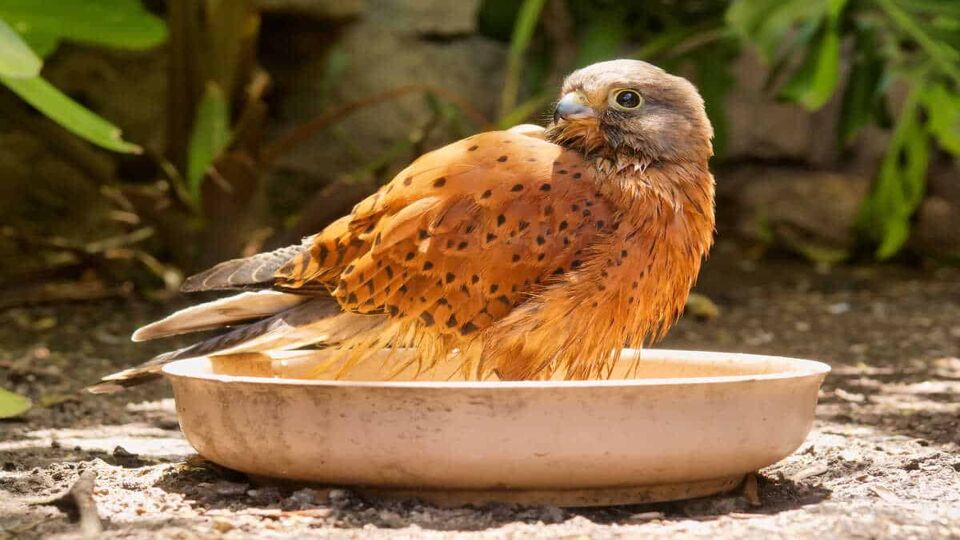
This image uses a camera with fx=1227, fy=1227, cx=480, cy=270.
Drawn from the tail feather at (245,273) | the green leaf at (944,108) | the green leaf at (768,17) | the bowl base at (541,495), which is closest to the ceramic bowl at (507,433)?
the bowl base at (541,495)

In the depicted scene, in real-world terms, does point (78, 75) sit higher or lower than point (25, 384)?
higher

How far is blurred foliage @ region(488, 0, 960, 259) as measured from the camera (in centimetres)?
542

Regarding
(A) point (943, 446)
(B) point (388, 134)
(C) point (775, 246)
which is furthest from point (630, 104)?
(C) point (775, 246)

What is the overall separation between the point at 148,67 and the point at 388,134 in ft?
4.83

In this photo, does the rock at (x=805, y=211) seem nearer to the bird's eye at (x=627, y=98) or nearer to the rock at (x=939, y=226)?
the rock at (x=939, y=226)

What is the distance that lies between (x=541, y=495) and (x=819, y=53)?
138 inches

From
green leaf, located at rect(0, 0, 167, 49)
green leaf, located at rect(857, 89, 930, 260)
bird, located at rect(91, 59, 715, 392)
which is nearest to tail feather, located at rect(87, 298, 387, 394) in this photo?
bird, located at rect(91, 59, 715, 392)

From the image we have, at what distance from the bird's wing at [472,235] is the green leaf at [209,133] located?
2.52m

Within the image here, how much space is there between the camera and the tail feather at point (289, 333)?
3146 mm

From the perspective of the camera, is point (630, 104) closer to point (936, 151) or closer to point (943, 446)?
point (943, 446)

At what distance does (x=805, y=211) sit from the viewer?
A: 790cm

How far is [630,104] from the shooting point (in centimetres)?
319

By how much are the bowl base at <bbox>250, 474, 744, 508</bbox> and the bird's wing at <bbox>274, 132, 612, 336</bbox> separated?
0.51 meters

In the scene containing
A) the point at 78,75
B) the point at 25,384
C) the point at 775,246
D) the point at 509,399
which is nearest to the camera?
the point at 509,399
